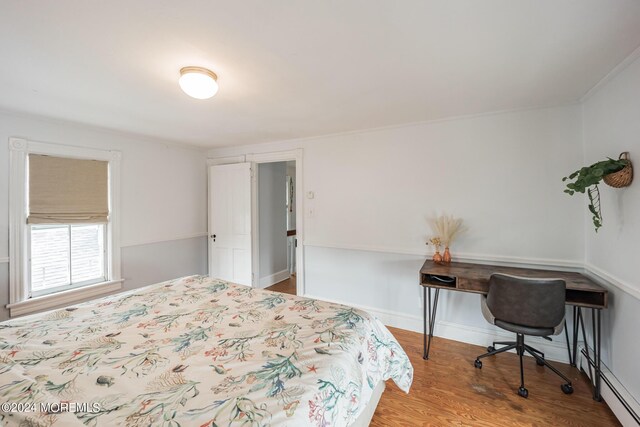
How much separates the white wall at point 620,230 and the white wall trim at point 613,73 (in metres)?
A: 0.03

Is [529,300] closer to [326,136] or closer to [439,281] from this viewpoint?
[439,281]

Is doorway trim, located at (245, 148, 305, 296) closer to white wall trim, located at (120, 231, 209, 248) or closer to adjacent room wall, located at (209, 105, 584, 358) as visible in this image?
adjacent room wall, located at (209, 105, 584, 358)

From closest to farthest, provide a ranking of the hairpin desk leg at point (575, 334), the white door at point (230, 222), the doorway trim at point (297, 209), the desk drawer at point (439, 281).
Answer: the hairpin desk leg at point (575, 334) → the desk drawer at point (439, 281) → the doorway trim at point (297, 209) → the white door at point (230, 222)

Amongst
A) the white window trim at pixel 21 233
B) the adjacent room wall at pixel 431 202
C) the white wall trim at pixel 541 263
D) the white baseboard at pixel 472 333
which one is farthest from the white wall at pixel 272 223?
the white window trim at pixel 21 233

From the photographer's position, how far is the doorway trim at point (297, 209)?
11.9 feet

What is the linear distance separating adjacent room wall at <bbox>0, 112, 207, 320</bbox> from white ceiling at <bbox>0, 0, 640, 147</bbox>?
0.40 m

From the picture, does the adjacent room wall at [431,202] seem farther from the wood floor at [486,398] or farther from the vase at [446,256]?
the wood floor at [486,398]

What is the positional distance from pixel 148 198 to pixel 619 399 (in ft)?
15.6

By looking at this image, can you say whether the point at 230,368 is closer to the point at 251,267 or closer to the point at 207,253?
the point at 251,267

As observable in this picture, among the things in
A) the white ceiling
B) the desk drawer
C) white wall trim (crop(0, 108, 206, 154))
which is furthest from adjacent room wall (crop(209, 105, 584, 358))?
white wall trim (crop(0, 108, 206, 154))

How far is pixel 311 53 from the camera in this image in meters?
1.56

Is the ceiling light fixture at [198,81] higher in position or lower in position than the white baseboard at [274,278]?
higher

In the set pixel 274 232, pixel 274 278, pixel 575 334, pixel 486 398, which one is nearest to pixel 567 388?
pixel 575 334

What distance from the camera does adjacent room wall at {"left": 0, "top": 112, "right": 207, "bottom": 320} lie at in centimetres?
249
